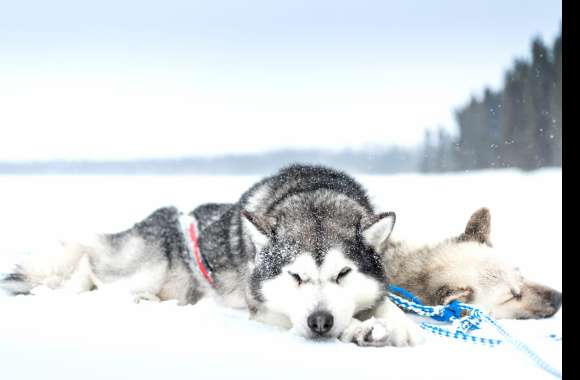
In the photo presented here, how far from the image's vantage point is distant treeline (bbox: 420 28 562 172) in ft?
23.9

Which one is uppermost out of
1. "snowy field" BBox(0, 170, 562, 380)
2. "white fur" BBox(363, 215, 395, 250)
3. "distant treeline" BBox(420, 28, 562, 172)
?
"distant treeline" BBox(420, 28, 562, 172)

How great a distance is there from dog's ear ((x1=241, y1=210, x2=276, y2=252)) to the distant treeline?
4.81 meters

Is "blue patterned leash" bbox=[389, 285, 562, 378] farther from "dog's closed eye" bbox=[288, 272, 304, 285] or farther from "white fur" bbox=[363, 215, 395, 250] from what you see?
"dog's closed eye" bbox=[288, 272, 304, 285]

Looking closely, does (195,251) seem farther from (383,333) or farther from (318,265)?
(383,333)

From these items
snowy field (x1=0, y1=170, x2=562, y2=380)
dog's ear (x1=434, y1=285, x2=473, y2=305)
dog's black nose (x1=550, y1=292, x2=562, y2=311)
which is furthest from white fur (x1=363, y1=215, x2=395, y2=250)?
dog's black nose (x1=550, y1=292, x2=562, y2=311)

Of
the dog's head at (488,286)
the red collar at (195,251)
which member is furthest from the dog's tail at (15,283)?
the dog's head at (488,286)

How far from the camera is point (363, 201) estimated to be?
2.90m

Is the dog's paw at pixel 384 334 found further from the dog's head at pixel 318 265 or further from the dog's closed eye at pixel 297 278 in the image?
the dog's closed eye at pixel 297 278

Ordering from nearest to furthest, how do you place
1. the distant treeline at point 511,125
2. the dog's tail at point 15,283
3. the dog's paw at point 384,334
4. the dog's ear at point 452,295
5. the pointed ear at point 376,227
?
1. the dog's paw at point 384,334
2. the pointed ear at point 376,227
3. the dog's ear at point 452,295
4. the dog's tail at point 15,283
5. the distant treeline at point 511,125

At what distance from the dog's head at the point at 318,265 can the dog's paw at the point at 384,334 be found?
0.29 ft

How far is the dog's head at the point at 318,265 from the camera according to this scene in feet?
7.25

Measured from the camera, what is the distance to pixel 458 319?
266 centimetres
